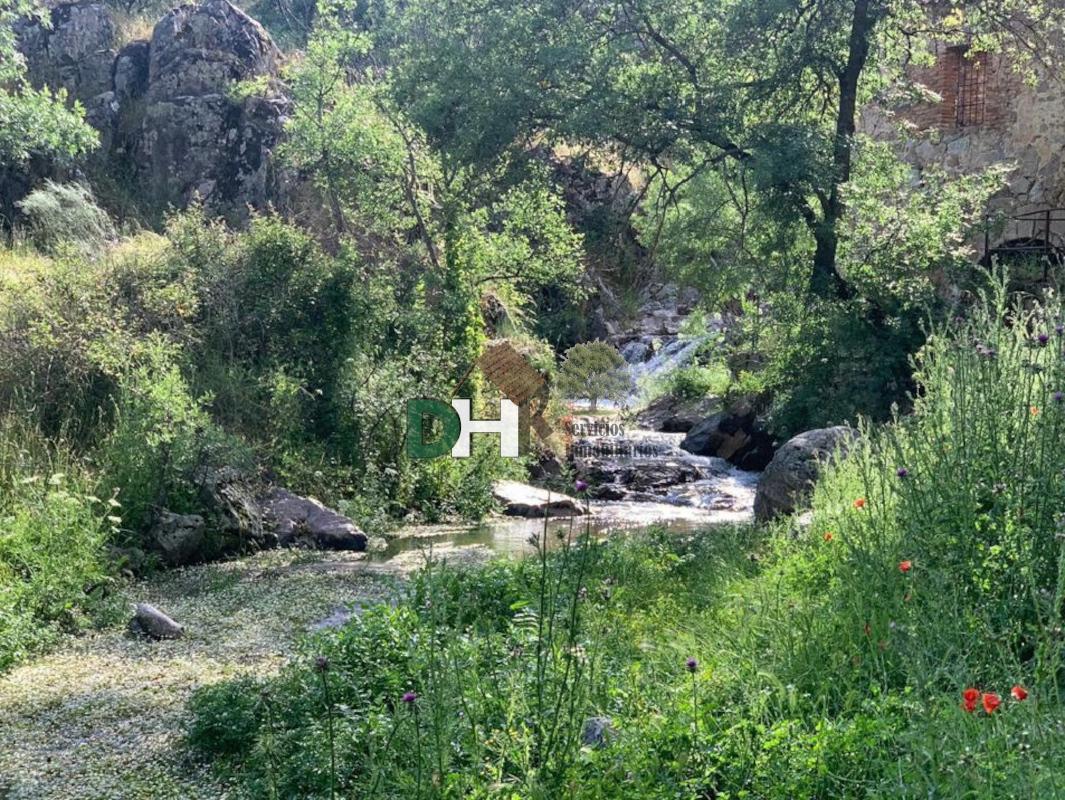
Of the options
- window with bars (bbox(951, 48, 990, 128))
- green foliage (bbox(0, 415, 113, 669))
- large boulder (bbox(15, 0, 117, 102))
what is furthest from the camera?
large boulder (bbox(15, 0, 117, 102))

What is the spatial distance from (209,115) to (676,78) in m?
11.3

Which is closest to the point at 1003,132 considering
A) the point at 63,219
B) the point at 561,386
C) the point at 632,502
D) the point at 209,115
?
the point at 561,386

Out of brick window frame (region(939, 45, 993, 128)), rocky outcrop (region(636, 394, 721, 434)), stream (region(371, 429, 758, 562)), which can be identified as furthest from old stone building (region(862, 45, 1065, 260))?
stream (region(371, 429, 758, 562))

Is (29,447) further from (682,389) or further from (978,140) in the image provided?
(978,140)

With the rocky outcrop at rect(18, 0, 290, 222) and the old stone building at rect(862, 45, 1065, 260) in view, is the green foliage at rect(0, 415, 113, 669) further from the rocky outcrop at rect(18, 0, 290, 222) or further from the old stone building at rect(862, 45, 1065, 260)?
the old stone building at rect(862, 45, 1065, 260)

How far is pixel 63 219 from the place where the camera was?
46.5ft

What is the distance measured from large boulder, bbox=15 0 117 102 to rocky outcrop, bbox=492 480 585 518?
14.0m

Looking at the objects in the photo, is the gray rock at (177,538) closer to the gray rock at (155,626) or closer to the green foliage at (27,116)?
the gray rock at (155,626)

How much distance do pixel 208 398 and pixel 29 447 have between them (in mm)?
1564

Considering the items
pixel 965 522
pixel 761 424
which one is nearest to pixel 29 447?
pixel 965 522

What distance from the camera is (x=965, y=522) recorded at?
3.45m

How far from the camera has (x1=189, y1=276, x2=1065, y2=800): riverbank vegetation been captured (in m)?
2.57

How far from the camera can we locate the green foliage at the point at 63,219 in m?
13.9

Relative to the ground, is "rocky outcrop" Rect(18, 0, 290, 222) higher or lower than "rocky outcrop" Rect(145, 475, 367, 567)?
higher
